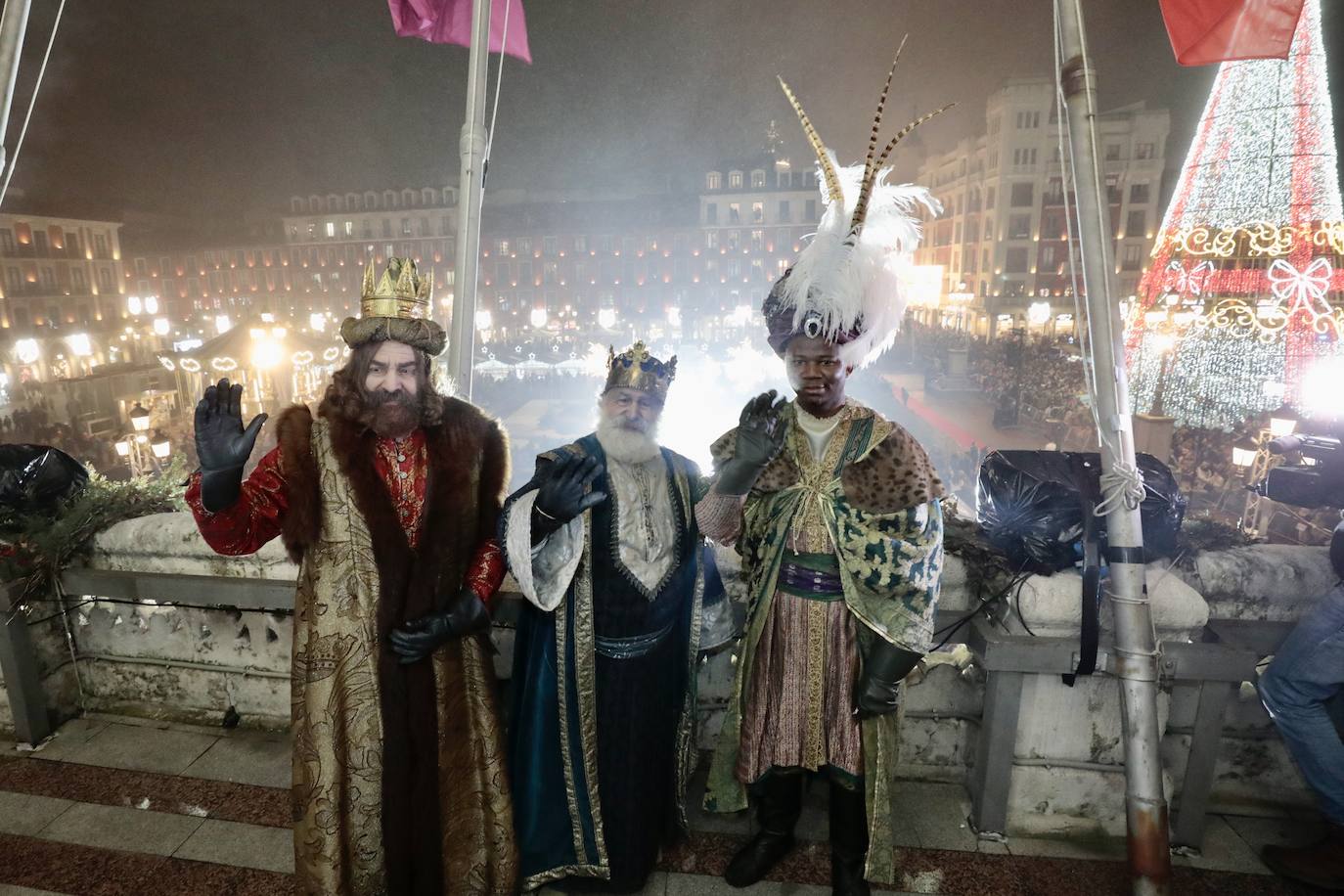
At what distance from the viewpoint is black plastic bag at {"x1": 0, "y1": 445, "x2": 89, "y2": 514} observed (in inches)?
145

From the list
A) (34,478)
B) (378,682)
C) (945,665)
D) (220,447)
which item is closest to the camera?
(220,447)

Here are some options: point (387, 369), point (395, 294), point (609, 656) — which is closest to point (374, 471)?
point (387, 369)

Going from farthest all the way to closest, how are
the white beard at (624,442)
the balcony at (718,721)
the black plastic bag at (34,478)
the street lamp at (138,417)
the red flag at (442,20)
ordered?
1. the street lamp at (138,417)
2. the red flag at (442,20)
3. the black plastic bag at (34,478)
4. the balcony at (718,721)
5. the white beard at (624,442)

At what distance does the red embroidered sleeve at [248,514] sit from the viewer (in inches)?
93.4

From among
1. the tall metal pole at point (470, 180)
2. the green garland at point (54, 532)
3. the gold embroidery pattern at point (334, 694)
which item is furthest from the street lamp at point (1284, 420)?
the green garland at point (54, 532)

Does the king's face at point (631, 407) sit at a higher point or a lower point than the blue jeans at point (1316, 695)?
higher

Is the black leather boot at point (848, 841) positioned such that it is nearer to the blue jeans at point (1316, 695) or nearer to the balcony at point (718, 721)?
the balcony at point (718, 721)

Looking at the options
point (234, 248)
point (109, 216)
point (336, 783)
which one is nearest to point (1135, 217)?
point (336, 783)

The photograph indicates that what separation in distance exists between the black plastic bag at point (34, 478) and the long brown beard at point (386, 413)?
2.47 m

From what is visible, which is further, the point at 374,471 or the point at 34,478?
the point at 34,478

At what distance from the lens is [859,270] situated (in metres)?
2.59

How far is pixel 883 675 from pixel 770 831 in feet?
3.57

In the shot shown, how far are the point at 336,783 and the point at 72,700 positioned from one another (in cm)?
298

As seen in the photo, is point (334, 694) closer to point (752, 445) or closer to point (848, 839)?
point (752, 445)
